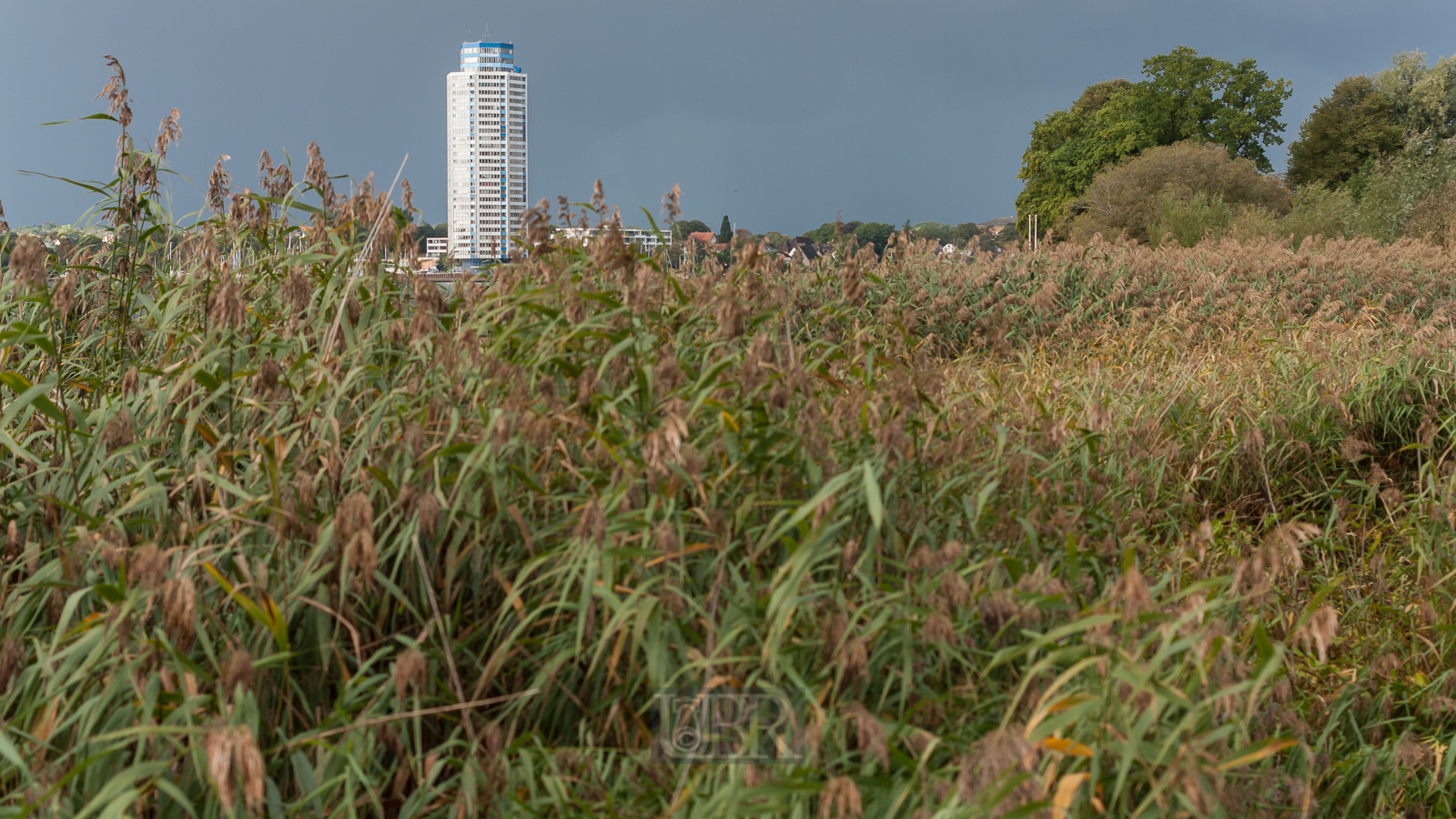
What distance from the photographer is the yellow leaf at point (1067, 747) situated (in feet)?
4.50

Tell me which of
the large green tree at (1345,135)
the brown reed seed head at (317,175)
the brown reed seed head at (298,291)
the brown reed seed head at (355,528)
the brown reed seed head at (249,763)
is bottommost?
the brown reed seed head at (249,763)

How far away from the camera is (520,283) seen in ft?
9.13

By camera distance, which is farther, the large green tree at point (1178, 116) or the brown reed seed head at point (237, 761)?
the large green tree at point (1178, 116)

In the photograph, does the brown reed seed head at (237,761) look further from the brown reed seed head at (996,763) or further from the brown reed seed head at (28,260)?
the brown reed seed head at (28,260)

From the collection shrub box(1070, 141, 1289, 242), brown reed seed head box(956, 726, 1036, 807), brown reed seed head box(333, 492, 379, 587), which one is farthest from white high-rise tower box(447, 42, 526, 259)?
shrub box(1070, 141, 1289, 242)

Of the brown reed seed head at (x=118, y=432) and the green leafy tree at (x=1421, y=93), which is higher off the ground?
A: the green leafy tree at (x=1421, y=93)

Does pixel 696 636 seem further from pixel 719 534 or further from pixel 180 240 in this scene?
A: pixel 180 240

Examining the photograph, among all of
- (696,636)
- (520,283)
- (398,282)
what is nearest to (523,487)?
(696,636)

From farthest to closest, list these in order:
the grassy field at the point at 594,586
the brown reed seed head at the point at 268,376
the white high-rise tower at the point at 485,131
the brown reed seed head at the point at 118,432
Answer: the white high-rise tower at the point at 485,131
the brown reed seed head at the point at 118,432
the brown reed seed head at the point at 268,376
the grassy field at the point at 594,586

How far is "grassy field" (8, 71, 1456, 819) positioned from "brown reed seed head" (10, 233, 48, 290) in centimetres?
2

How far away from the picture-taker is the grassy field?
152 centimetres

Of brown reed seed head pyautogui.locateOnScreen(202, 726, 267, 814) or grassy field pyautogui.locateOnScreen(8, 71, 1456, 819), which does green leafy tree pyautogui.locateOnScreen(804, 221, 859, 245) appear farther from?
brown reed seed head pyautogui.locateOnScreen(202, 726, 267, 814)

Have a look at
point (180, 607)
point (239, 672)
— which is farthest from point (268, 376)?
point (239, 672)

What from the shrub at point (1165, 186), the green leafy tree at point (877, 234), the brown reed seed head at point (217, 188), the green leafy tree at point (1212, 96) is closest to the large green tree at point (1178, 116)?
the green leafy tree at point (1212, 96)
